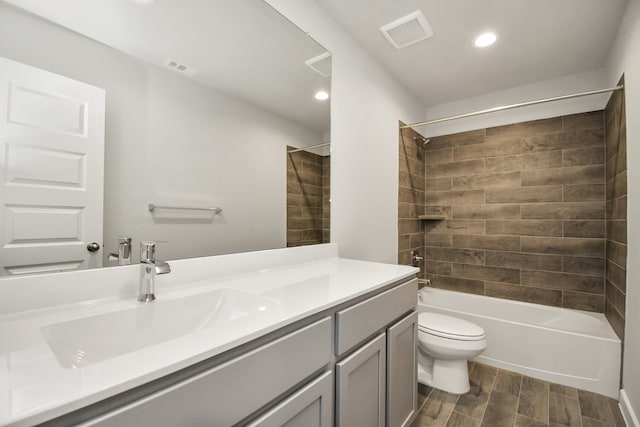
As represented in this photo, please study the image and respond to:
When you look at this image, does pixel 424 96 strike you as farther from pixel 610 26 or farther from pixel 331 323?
pixel 331 323

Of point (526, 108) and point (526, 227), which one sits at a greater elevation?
point (526, 108)

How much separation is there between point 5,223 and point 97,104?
43 centimetres

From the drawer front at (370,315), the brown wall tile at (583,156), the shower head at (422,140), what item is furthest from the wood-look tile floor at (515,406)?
the shower head at (422,140)

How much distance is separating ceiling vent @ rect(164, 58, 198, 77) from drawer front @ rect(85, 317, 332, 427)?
1080 millimetres

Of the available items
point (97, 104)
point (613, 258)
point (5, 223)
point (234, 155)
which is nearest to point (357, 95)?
point (234, 155)

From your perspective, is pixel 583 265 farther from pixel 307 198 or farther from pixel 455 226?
pixel 307 198

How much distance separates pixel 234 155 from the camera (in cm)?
133

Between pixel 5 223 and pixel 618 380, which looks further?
pixel 618 380

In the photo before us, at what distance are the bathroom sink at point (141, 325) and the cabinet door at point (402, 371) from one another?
2.24 feet

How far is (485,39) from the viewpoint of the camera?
204 centimetres

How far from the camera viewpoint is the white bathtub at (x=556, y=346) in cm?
184

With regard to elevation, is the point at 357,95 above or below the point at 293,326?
above

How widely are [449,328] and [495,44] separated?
6.88 ft

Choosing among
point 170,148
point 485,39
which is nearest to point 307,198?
point 170,148
